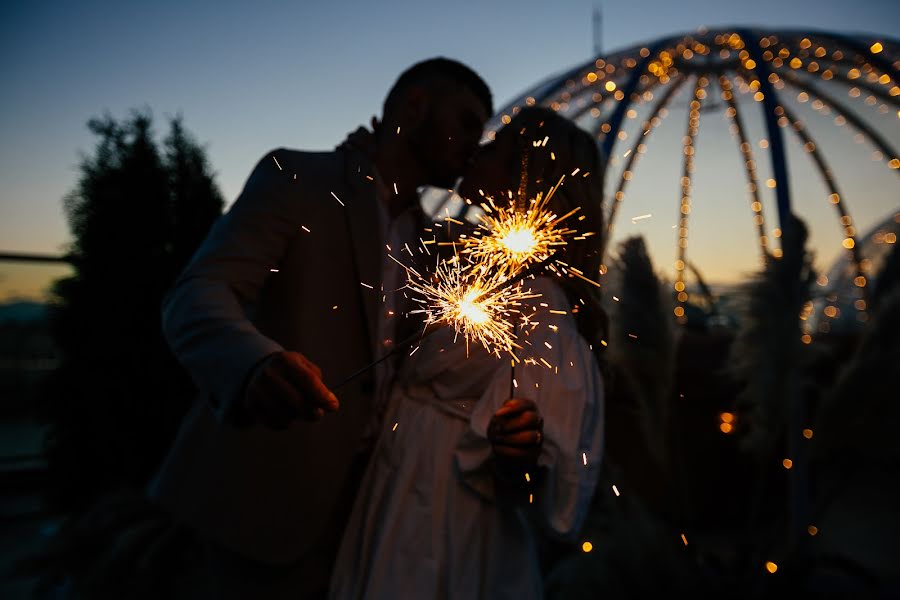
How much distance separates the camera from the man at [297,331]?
1169 millimetres

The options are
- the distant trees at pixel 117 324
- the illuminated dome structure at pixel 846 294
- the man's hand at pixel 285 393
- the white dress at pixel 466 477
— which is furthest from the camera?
the distant trees at pixel 117 324

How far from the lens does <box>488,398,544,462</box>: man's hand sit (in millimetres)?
985

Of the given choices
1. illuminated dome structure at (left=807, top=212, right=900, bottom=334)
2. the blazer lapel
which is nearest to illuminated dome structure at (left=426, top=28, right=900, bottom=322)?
illuminated dome structure at (left=807, top=212, right=900, bottom=334)

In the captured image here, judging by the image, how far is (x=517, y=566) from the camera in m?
1.09

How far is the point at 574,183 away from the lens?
1.20 m

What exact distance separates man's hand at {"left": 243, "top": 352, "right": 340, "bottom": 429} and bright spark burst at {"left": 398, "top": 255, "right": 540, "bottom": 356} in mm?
243

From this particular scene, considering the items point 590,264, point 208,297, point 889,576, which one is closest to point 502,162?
point 590,264

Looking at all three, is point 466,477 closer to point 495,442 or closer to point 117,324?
point 495,442

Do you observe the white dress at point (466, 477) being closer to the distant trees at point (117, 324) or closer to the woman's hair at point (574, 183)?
the woman's hair at point (574, 183)

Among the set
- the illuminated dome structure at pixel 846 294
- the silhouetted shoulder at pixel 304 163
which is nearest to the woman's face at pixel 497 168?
the silhouetted shoulder at pixel 304 163

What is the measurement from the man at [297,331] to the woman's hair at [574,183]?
0.18 meters

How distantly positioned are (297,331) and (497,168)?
1.78ft

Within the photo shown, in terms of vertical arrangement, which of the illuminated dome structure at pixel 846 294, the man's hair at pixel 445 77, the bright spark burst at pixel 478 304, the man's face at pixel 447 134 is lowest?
the illuminated dome structure at pixel 846 294

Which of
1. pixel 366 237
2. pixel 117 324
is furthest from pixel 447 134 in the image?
pixel 117 324
